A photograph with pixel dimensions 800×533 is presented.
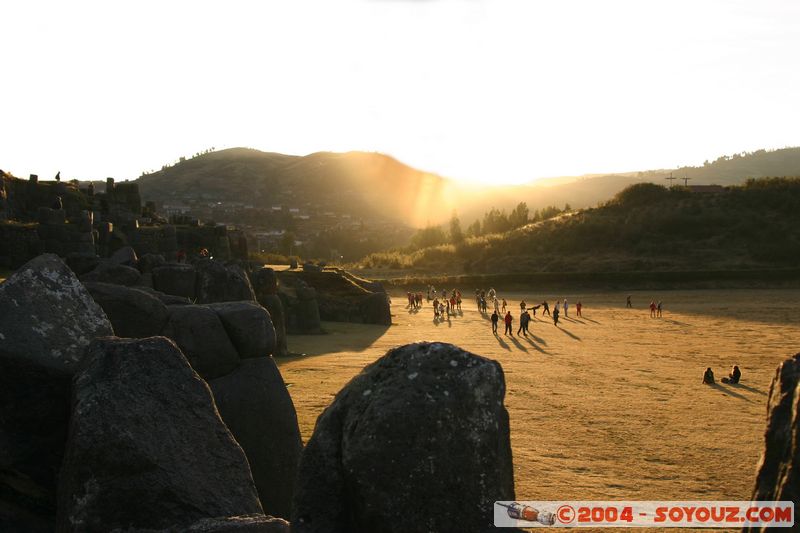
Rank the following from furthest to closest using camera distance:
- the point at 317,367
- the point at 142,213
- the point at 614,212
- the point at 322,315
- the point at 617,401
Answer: the point at 614,212 < the point at 142,213 < the point at 322,315 < the point at 317,367 < the point at 617,401

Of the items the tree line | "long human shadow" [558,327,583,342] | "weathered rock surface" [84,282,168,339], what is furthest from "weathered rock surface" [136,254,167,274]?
the tree line

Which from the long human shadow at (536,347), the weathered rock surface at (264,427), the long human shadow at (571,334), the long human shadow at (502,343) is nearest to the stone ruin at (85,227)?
the long human shadow at (502,343)

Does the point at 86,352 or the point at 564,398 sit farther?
the point at 564,398

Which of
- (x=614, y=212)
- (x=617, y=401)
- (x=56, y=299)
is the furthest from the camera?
(x=614, y=212)

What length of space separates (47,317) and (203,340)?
7.60 ft

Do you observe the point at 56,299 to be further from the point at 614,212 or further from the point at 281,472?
the point at 614,212

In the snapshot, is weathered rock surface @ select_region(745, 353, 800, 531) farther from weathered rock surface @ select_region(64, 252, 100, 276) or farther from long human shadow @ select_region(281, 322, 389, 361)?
long human shadow @ select_region(281, 322, 389, 361)

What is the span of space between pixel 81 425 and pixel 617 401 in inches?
628

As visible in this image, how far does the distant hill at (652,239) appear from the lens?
7912 centimetres

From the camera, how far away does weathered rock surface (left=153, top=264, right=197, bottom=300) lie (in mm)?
15891

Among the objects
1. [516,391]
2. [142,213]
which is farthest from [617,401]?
[142,213]

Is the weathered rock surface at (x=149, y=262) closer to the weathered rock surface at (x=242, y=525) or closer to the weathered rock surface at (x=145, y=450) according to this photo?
the weathered rock surface at (x=145, y=450)

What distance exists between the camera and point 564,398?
66.1 ft

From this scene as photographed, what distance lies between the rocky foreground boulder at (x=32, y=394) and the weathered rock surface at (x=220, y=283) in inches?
294
